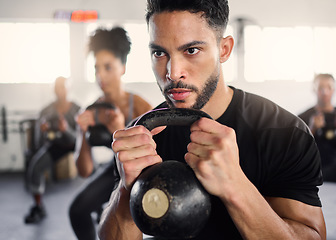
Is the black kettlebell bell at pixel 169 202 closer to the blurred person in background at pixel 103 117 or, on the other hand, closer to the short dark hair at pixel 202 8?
the short dark hair at pixel 202 8

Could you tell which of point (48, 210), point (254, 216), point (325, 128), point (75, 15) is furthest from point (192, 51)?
point (75, 15)

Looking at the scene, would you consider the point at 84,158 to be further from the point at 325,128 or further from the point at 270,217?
the point at 325,128

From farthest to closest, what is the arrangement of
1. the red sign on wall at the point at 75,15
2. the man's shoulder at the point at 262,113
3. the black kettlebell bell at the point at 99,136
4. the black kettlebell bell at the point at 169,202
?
1. the red sign on wall at the point at 75,15
2. the black kettlebell bell at the point at 99,136
3. the man's shoulder at the point at 262,113
4. the black kettlebell bell at the point at 169,202

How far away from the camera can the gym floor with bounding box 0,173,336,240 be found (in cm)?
334

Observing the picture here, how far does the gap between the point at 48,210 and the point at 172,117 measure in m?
3.75

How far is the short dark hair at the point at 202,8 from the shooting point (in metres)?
1.13

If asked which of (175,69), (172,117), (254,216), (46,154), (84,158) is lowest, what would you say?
(46,154)

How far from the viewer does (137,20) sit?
6242 mm

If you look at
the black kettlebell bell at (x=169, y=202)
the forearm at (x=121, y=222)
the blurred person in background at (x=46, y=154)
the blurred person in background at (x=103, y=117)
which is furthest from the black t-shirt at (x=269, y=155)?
the blurred person in background at (x=46, y=154)

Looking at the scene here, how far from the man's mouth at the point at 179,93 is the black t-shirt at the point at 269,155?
0.78 ft

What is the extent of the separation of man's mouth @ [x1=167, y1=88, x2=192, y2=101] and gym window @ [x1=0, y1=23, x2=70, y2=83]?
553cm

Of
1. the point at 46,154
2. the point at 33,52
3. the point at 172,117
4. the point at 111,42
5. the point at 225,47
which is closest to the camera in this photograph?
the point at 172,117

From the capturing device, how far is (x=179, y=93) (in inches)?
43.3

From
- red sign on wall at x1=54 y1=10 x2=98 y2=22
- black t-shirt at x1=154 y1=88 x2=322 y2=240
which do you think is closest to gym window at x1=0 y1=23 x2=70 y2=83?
red sign on wall at x1=54 y1=10 x2=98 y2=22
